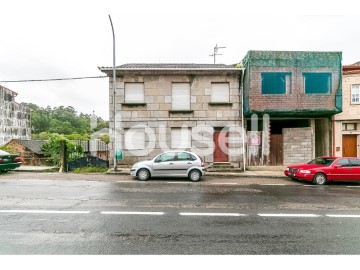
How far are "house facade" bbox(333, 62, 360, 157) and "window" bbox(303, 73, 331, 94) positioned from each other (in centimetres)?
136

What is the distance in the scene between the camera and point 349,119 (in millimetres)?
17297

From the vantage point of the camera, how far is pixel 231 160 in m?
17.2

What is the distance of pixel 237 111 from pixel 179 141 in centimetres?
457

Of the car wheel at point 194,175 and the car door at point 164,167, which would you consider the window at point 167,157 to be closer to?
the car door at point 164,167

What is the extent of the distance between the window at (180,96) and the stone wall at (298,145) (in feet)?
23.9

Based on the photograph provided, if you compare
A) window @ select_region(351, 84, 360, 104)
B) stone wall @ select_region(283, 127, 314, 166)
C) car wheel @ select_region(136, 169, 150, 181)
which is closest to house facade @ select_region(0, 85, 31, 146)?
car wheel @ select_region(136, 169, 150, 181)

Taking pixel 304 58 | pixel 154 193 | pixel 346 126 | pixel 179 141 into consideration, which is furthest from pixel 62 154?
pixel 346 126

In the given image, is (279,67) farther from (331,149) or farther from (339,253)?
(339,253)

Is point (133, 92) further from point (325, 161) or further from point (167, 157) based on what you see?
point (325, 161)

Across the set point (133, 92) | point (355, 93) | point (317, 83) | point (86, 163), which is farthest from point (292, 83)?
point (86, 163)

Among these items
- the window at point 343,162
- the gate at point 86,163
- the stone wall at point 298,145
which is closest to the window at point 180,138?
the gate at point 86,163

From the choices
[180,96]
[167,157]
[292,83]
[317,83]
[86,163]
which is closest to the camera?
[167,157]

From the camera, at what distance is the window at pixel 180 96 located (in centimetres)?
1733

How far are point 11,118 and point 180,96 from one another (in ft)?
114
